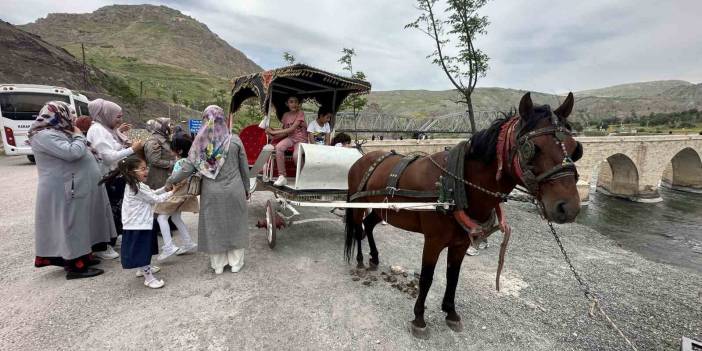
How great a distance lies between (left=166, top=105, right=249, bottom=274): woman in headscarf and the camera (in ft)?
11.0

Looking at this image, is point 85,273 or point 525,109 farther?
point 85,273

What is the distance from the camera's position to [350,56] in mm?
19297

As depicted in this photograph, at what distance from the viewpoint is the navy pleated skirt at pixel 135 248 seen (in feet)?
10.3

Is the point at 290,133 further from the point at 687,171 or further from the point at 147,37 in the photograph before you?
the point at 147,37

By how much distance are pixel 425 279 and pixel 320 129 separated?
370 centimetres

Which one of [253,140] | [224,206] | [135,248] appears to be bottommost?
[135,248]

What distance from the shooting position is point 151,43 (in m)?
131

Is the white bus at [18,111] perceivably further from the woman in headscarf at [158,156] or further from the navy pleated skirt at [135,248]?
the navy pleated skirt at [135,248]

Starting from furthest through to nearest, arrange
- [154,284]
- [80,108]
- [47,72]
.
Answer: [47,72], [80,108], [154,284]

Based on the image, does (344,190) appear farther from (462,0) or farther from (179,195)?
(462,0)

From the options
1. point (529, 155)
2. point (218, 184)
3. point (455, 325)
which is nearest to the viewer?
point (529, 155)

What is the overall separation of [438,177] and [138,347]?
291 cm

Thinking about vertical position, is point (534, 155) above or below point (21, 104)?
below

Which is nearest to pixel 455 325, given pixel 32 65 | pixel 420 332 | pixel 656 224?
pixel 420 332
